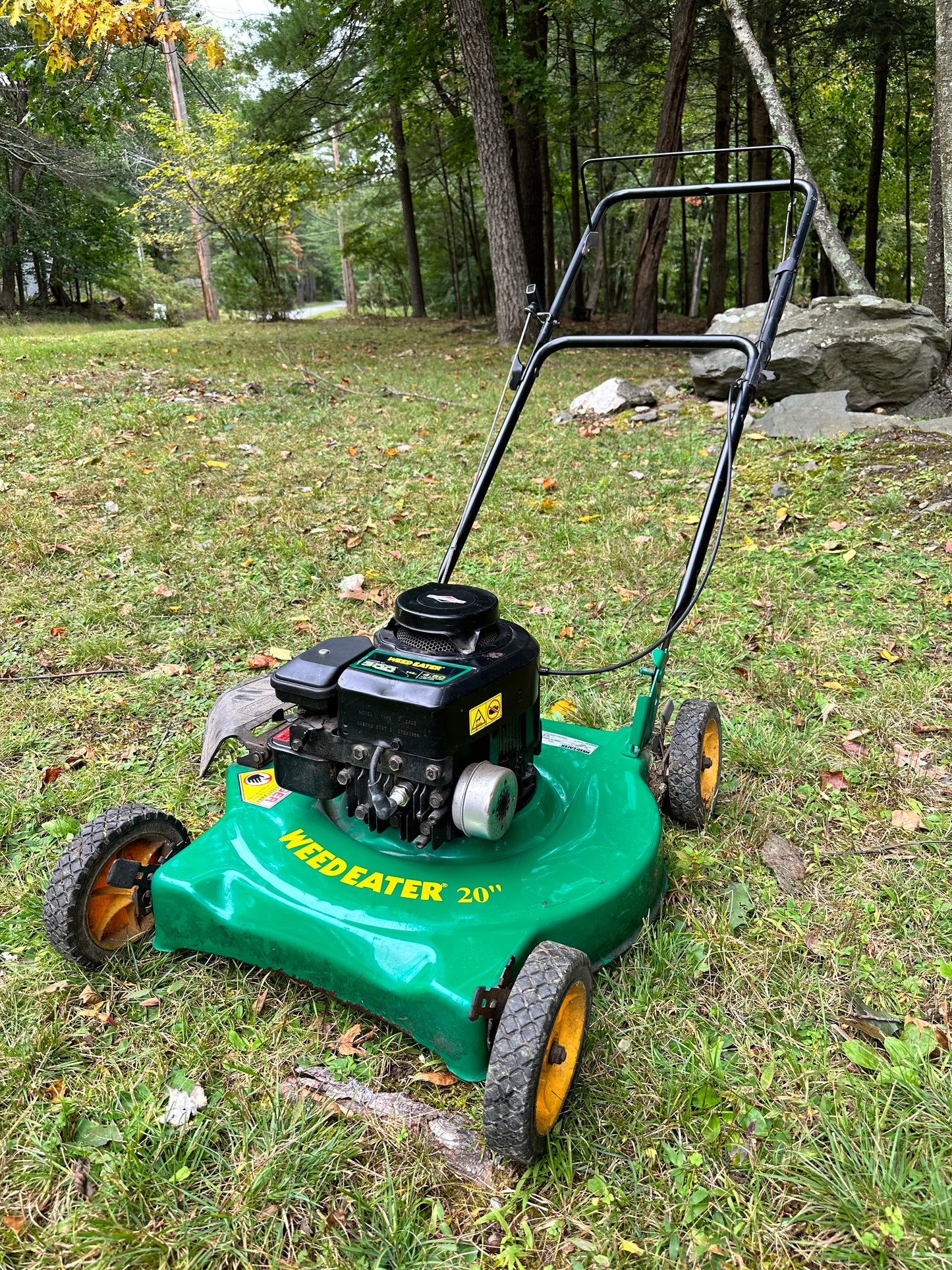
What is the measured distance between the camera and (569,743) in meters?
2.82

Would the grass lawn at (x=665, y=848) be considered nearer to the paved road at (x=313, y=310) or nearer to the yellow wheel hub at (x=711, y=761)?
the yellow wheel hub at (x=711, y=761)

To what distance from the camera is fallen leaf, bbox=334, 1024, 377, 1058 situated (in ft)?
6.91

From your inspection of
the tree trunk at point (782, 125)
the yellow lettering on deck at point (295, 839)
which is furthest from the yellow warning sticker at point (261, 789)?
the tree trunk at point (782, 125)

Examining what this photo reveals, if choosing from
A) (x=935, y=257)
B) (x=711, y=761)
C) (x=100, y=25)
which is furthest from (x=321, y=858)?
(x=935, y=257)

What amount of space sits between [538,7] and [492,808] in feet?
46.1

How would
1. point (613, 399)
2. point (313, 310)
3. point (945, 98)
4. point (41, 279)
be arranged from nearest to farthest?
point (945, 98)
point (613, 399)
point (41, 279)
point (313, 310)

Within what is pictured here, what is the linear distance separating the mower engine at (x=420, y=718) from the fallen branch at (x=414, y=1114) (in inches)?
21.7

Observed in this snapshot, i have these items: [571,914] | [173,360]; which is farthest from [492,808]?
[173,360]

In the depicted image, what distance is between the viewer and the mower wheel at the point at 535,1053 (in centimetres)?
171

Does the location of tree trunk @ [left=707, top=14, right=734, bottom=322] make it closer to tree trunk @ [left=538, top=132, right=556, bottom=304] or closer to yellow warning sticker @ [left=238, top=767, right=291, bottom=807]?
tree trunk @ [left=538, top=132, right=556, bottom=304]

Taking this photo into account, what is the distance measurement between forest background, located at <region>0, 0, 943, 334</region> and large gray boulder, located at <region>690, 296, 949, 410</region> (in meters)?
0.98

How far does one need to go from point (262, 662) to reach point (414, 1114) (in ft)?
7.48

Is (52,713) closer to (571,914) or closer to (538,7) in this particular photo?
(571,914)

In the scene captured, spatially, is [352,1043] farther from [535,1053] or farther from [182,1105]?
[535,1053]
